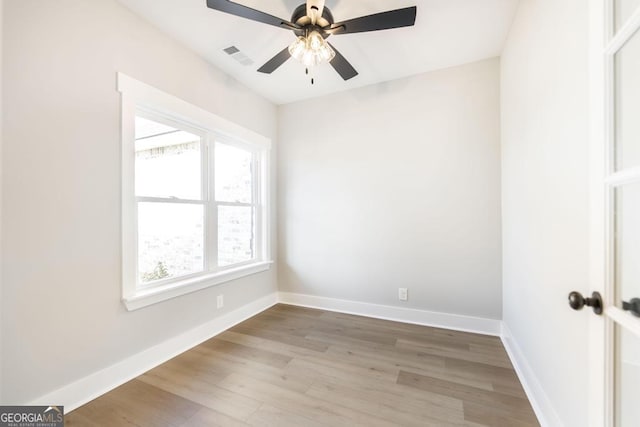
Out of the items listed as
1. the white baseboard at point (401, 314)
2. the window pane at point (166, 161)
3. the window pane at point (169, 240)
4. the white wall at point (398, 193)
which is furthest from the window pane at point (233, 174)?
the white baseboard at point (401, 314)

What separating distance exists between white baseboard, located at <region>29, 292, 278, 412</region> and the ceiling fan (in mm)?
2426

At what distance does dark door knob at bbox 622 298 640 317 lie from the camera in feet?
2.21

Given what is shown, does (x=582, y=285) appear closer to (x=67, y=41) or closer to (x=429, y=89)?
(x=429, y=89)

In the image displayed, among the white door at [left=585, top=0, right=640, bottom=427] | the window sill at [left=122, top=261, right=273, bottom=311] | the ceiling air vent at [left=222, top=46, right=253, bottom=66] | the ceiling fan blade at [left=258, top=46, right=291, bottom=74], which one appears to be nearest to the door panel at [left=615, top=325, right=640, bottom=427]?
the white door at [left=585, top=0, right=640, bottom=427]

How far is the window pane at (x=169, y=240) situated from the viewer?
2.02 metres

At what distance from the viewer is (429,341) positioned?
7.73ft

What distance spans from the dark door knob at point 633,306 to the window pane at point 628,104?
375 millimetres

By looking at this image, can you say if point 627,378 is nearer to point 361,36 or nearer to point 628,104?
point 628,104

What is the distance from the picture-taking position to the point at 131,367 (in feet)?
5.99

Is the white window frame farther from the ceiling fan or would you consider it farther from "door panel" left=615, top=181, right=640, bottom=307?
"door panel" left=615, top=181, right=640, bottom=307

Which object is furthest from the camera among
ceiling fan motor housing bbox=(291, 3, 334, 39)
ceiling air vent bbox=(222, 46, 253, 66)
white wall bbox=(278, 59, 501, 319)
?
white wall bbox=(278, 59, 501, 319)

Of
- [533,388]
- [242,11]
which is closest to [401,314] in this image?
[533,388]

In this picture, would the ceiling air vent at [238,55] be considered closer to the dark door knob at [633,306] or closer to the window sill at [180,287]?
the window sill at [180,287]

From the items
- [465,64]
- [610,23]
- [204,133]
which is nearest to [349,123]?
[465,64]
